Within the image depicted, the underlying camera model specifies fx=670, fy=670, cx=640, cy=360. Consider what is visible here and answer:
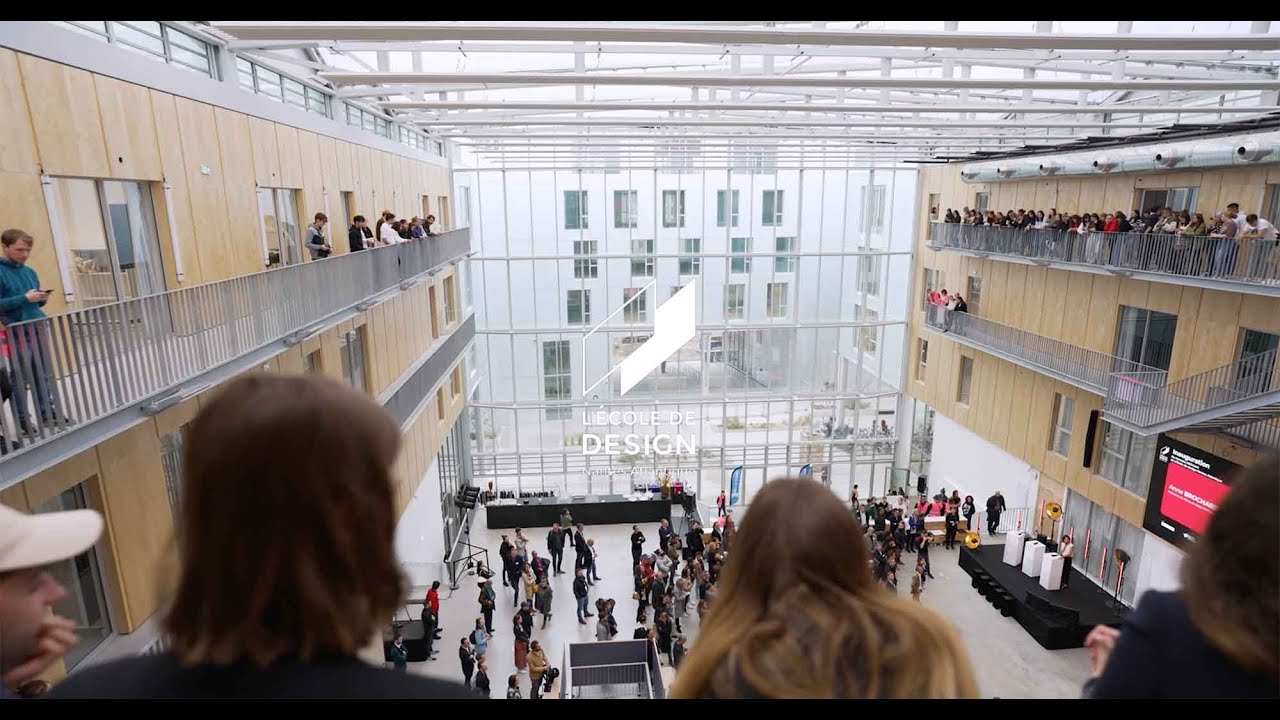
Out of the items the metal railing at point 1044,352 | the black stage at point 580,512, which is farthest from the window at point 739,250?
the black stage at point 580,512

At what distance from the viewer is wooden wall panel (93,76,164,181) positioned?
21.2 ft

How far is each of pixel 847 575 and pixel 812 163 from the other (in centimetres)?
2380

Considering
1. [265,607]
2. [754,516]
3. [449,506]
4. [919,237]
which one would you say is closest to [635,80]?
[754,516]

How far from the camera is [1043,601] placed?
14328mm

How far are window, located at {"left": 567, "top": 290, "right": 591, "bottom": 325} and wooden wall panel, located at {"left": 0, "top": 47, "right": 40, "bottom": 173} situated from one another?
19.0m

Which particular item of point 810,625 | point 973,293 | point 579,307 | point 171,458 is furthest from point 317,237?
point 973,293

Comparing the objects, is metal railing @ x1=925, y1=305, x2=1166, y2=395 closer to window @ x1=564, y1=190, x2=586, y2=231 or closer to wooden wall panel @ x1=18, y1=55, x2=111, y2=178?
window @ x1=564, y1=190, x2=586, y2=231

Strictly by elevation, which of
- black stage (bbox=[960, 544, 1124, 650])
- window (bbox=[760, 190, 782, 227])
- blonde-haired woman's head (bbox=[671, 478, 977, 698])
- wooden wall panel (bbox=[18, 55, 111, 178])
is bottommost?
black stage (bbox=[960, 544, 1124, 650])

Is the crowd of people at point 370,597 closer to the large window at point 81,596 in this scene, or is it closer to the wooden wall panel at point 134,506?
the large window at point 81,596

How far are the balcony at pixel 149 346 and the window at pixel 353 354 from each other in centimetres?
157

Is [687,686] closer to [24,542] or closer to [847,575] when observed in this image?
[847,575]

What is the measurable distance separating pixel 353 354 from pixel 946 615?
37.4 feet

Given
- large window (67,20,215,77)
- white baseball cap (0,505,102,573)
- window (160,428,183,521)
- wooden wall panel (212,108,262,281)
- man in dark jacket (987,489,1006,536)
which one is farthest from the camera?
man in dark jacket (987,489,1006,536)

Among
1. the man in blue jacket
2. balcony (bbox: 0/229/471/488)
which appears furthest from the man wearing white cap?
the man in blue jacket
